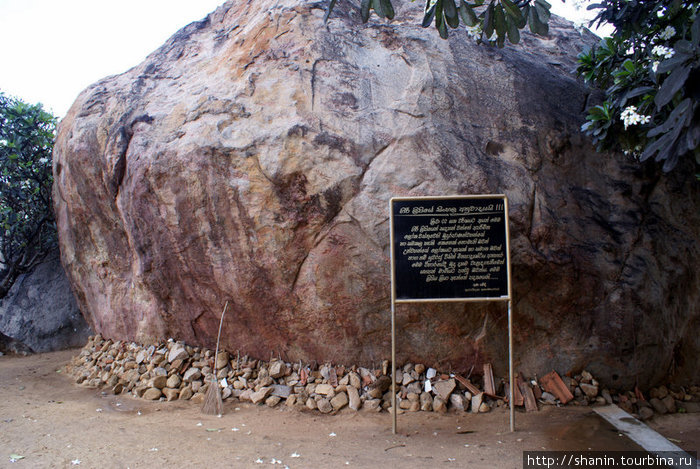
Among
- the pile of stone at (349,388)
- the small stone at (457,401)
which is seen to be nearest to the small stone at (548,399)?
the pile of stone at (349,388)

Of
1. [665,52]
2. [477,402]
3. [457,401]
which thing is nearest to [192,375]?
[457,401]

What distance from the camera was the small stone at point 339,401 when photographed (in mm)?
4438

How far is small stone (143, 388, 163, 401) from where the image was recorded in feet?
16.2

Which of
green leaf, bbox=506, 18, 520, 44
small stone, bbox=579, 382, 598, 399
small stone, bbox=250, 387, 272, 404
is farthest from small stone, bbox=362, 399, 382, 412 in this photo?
green leaf, bbox=506, 18, 520, 44

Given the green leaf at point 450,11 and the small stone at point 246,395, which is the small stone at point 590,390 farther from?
the green leaf at point 450,11

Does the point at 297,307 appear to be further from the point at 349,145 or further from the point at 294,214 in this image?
the point at 349,145

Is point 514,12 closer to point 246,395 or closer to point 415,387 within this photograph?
point 415,387

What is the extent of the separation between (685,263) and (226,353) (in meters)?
4.78

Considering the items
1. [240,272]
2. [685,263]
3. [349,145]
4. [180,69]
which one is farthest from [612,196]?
[180,69]

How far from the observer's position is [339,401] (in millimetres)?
4457

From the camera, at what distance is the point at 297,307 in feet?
15.5

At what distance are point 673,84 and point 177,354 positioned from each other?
4.96 meters

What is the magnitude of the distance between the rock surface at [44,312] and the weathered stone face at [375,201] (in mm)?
3659

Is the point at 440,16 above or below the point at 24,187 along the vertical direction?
above
